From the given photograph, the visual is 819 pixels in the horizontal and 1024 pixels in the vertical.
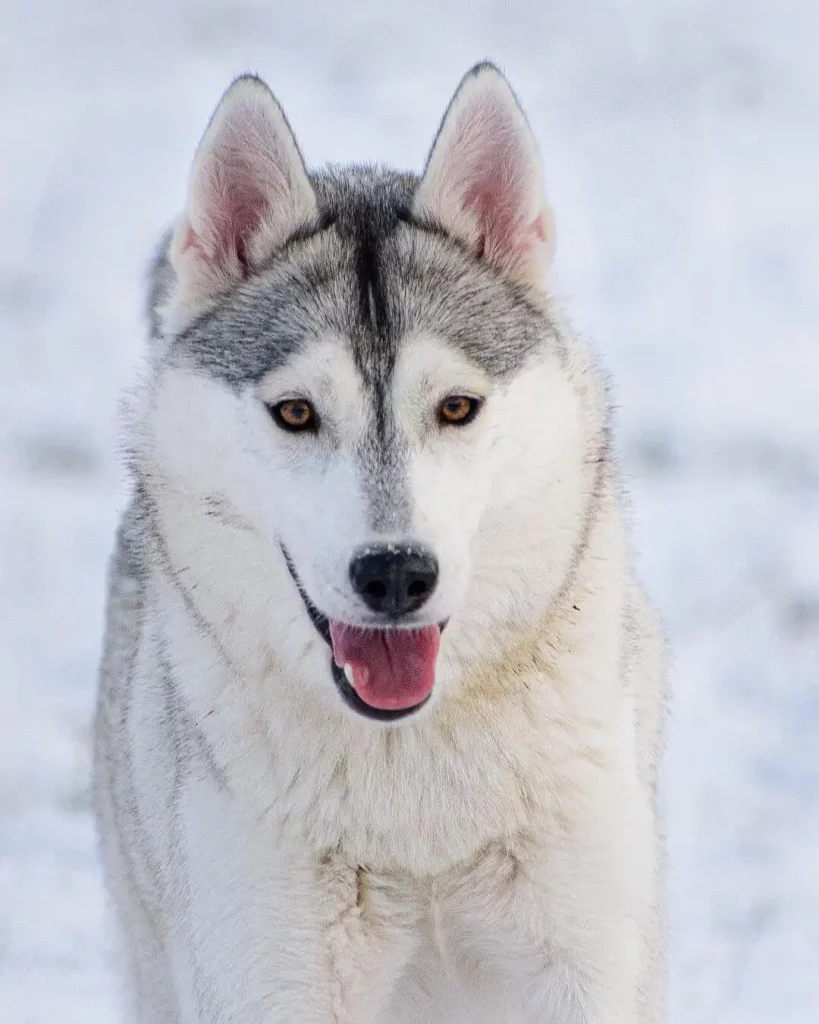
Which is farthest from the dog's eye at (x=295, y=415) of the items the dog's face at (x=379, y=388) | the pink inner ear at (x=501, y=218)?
the pink inner ear at (x=501, y=218)

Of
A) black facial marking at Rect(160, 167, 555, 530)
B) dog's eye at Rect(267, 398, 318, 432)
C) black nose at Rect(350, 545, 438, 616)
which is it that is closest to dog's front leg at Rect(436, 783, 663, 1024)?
black nose at Rect(350, 545, 438, 616)

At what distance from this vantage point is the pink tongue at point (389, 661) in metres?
2.86

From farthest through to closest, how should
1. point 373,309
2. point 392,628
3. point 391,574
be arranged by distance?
point 373,309 → point 392,628 → point 391,574

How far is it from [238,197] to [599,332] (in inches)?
220

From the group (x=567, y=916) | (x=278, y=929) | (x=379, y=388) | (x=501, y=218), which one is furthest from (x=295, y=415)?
(x=567, y=916)

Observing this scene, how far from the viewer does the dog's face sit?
279 cm

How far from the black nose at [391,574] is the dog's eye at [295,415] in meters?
0.32

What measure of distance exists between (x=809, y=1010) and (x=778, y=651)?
196 cm

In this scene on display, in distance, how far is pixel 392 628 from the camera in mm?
2857

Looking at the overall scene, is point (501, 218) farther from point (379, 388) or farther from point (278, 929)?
point (278, 929)

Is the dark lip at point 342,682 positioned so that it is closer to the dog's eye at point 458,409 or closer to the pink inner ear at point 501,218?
the dog's eye at point 458,409

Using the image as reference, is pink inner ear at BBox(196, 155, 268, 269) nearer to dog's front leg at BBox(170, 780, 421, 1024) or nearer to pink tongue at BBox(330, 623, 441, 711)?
pink tongue at BBox(330, 623, 441, 711)

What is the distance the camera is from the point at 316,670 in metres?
3.03

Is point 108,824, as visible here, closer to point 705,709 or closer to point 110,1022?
point 110,1022
